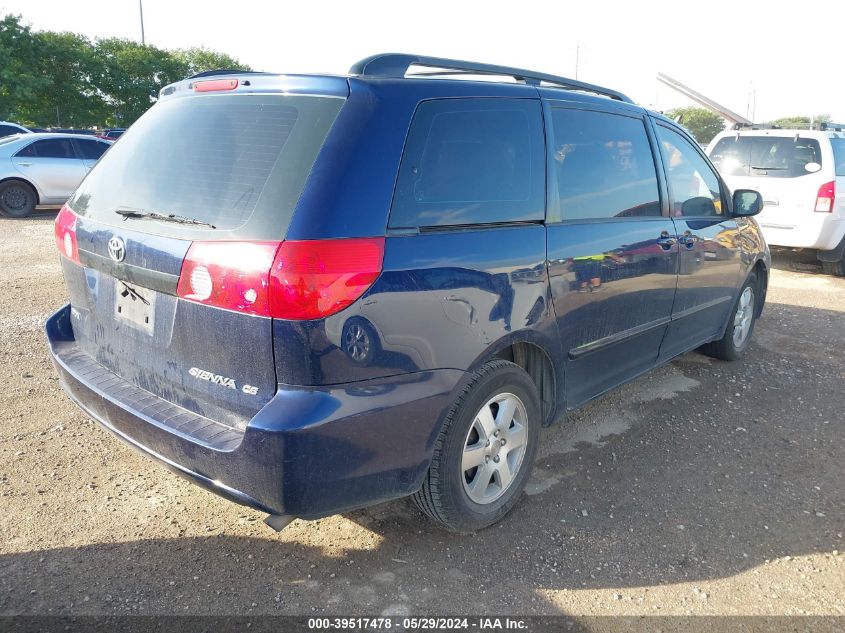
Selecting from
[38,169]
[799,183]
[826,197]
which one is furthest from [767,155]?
[38,169]

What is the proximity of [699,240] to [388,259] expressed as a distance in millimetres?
2722

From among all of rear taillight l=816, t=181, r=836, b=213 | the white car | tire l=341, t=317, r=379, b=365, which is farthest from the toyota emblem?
rear taillight l=816, t=181, r=836, b=213

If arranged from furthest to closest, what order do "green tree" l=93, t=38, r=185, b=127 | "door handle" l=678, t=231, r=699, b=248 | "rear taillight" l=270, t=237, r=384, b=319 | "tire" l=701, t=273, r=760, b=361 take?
"green tree" l=93, t=38, r=185, b=127, "tire" l=701, t=273, r=760, b=361, "door handle" l=678, t=231, r=699, b=248, "rear taillight" l=270, t=237, r=384, b=319

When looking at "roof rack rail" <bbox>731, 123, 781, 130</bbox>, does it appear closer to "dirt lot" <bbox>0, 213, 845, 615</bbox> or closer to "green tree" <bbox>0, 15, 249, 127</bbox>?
"dirt lot" <bbox>0, 213, 845, 615</bbox>

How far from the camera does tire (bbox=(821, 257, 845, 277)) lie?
29.5 feet

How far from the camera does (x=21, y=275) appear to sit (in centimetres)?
743

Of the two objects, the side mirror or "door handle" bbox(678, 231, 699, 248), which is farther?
the side mirror

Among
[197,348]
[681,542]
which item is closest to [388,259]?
[197,348]

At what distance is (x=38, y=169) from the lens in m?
12.4

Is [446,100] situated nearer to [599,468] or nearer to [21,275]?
[599,468]

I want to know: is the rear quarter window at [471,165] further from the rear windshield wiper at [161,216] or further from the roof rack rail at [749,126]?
the roof rack rail at [749,126]

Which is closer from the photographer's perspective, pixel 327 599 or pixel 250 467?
pixel 250 467

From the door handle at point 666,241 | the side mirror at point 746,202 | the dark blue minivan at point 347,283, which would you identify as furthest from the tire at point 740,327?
the dark blue minivan at point 347,283

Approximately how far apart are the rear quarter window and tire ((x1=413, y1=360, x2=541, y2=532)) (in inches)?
25.6
